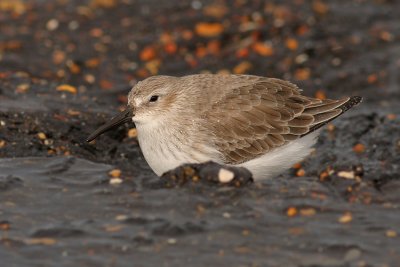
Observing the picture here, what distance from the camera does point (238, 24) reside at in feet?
48.7

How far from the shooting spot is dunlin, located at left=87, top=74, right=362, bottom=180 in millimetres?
8273

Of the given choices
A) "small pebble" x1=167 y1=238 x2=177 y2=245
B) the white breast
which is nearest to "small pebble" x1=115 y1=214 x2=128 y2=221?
"small pebble" x1=167 y1=238 x2=177 y2=245

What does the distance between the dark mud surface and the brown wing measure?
1.89 ft

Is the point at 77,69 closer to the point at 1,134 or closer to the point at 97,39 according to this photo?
the point at 97,39

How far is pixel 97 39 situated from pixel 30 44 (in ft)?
4.02

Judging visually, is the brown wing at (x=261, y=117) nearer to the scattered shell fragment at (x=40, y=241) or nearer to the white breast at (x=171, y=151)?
the white breast at (x=171, y=151)

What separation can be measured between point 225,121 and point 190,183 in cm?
98

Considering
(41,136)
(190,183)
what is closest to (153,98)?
(190,183)

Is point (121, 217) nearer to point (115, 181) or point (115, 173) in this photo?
point (115, 181)

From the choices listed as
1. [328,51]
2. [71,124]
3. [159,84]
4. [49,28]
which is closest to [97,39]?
[49,28]

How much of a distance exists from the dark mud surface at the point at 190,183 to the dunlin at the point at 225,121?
1.24 feet

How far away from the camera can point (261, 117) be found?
873 centimetres

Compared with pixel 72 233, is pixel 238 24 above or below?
above

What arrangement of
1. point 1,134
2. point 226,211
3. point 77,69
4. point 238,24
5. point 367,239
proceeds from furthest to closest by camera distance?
point 238,24 < point 77,69 < point 1,134 < point 226,211 < point 367,239
